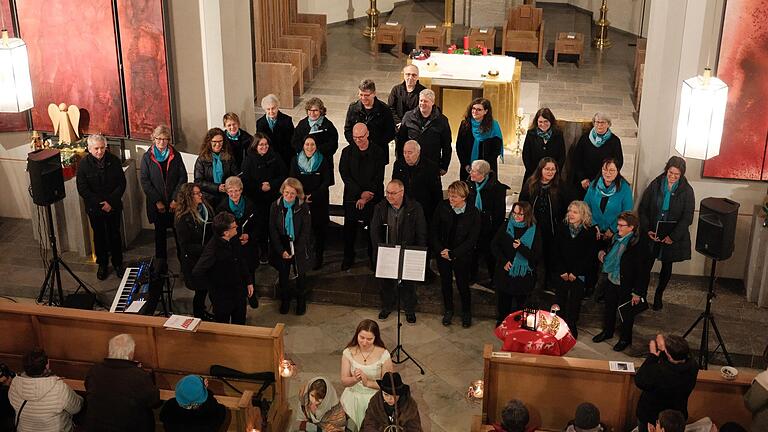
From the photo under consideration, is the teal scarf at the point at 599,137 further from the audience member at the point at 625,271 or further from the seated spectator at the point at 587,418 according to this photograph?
the seated spectator at the point at 587,418

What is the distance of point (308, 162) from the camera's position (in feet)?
31.7

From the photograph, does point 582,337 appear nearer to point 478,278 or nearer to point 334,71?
point 478,278

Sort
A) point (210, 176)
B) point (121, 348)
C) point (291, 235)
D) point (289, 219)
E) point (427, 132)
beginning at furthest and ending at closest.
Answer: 1. point (427, 132)
2. point (210, 176)
3. point (291, 235)
4. point (289, 219)
5. point (121, 348)

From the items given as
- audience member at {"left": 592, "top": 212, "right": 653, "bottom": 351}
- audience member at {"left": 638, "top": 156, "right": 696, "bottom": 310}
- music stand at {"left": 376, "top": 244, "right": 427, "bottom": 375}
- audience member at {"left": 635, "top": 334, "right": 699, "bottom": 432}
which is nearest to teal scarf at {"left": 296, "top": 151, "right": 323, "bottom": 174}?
music stand at {"left": 376, "top": 244, "right": 427, "bottom": 375}

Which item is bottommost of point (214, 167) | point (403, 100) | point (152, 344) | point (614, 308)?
point (614, 308)

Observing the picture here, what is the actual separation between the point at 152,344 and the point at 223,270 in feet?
2.76

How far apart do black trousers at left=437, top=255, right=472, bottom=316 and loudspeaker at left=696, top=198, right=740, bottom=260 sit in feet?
6.53

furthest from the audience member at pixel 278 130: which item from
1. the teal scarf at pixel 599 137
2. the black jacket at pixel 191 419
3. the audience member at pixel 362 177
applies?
the black jacket at pixel 191 419

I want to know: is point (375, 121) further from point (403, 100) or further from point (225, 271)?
point (225, 271)

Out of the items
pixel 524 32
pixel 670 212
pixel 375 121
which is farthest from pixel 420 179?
pixel 524 32

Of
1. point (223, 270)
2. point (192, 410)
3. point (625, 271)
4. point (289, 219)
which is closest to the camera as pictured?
point (192, 410)

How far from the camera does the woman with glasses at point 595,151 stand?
9500mm

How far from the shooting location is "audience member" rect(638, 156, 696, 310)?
9.16m

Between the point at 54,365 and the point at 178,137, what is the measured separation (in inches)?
129
